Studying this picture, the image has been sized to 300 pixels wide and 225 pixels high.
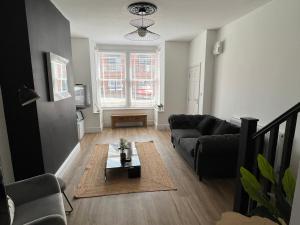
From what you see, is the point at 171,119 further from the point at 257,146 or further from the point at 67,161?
the point at 257,146

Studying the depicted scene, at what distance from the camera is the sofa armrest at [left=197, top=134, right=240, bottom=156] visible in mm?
2443

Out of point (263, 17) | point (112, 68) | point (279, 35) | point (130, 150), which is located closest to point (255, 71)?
point (279, 35)

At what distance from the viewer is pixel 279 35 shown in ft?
8.08

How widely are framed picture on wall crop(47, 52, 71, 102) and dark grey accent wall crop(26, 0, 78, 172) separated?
2.5 inches

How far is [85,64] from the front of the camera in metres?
4.93

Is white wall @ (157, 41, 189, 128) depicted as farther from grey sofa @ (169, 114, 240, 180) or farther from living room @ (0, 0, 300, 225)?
grey sofa @ (169, 114, 240, 180)

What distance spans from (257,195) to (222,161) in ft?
5.42

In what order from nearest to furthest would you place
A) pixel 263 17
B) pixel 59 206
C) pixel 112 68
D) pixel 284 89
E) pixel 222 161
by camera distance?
pixel 59 206 → pixel 284 89 → pixel 222 161 → pixel 263 17 → pixel 112 68

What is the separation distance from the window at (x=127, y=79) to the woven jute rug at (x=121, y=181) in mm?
2998

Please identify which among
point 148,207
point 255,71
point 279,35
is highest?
point 279,35

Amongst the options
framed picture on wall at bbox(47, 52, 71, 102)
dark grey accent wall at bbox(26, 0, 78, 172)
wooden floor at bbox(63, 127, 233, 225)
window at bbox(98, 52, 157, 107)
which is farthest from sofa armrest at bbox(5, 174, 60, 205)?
window at bbox(98, 52, 157, 107)

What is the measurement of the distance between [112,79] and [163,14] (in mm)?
3226

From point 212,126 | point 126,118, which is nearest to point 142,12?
point 212,126

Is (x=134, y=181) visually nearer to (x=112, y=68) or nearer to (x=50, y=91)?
(x=50, y=91)
